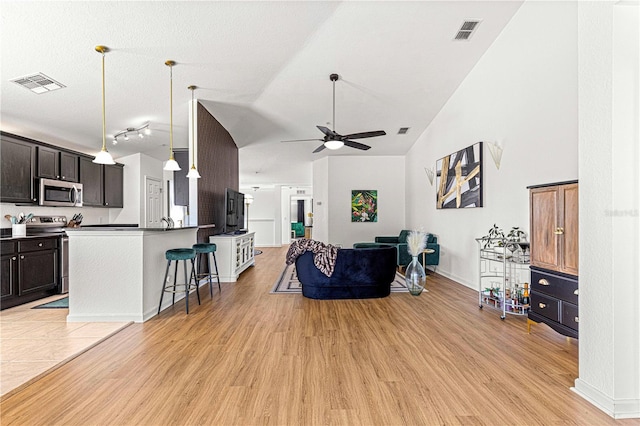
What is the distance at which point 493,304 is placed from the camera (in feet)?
13.4

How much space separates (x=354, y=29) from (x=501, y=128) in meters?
2.39

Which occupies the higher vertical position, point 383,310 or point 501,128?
point 501,128

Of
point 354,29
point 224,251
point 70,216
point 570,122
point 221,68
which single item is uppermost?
point 354,29

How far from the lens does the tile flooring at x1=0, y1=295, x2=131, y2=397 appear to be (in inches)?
96.1

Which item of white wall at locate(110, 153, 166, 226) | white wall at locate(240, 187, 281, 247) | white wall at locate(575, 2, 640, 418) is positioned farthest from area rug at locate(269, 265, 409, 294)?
white wall at locate(240, 187, 281, 247)

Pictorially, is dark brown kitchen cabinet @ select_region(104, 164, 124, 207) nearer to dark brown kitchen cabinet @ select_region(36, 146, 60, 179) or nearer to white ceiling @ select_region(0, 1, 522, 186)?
white ceiling @ select_region(0, 1, 522, 186)

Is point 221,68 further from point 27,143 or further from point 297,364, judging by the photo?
point 297,364

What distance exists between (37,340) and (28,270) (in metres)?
1.86

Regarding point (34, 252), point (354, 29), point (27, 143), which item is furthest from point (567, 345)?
point (27, 143)

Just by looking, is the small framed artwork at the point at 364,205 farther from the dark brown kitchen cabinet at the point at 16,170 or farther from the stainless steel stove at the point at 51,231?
the dark brown kitchen cabinet at the point at 16,170

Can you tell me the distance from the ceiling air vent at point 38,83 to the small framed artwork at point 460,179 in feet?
18.4

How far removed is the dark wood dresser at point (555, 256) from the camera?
8.95ft

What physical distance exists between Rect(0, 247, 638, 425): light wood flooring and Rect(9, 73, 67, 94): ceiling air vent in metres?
2.93

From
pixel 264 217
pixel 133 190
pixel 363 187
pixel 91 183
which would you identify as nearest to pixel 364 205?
pixel 363 187
